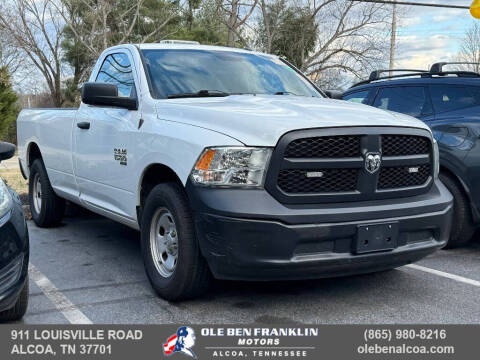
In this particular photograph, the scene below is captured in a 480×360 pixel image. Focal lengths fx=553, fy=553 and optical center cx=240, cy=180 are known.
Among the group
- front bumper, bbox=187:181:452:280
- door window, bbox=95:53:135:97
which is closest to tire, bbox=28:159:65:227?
door window, bbox=95:53:135:97

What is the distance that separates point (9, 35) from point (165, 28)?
29.8 feet

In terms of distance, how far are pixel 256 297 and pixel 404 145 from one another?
60.1 inches

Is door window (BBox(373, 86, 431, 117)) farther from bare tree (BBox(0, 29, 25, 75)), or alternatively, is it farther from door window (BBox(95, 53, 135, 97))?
bare tree (BBox(0, 29, 25, 75))

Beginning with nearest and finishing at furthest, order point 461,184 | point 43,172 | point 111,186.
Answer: point 111,186, point 461,184, point 43,172

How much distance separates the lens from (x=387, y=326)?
3.46m

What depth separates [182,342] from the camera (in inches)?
126

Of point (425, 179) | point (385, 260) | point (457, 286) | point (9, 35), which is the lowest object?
point (457, 286)

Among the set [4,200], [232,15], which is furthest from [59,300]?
[232,15]

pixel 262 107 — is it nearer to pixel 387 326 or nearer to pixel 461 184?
pixel 387 326

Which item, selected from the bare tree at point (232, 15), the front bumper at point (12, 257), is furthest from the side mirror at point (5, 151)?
the bare tree at point (232, 15)

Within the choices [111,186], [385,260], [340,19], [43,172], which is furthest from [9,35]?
[385,260]

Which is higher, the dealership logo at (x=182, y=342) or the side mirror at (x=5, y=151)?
the side mirror at (x=5, y=151)

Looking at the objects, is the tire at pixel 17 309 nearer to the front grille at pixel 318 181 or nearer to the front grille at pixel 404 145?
the front grille at pixel 318 181

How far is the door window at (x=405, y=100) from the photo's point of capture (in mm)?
6020
